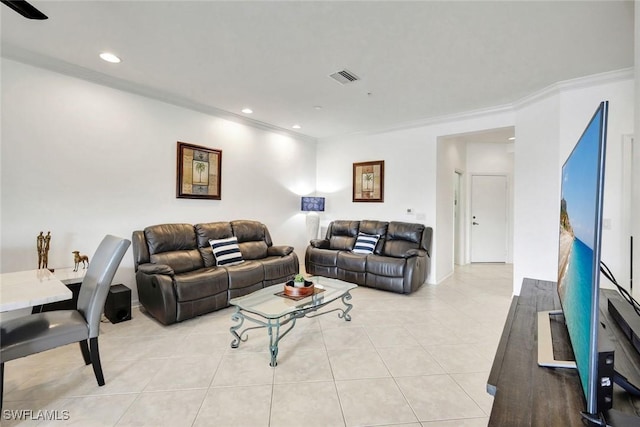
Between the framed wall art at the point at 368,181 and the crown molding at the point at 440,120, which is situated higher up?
the crown molding at the point at 440,120

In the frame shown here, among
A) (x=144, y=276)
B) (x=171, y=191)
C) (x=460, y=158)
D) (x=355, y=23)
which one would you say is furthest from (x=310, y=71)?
(x=460, y=158)

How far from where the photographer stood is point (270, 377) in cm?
210

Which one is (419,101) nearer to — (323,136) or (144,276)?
(323,136)

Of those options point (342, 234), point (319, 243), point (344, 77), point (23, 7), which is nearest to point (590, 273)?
point (23, 7)

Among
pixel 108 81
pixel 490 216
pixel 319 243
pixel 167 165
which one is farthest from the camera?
pixel 490 216

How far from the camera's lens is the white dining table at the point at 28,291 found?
1.47 meters

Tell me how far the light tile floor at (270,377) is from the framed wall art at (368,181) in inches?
102

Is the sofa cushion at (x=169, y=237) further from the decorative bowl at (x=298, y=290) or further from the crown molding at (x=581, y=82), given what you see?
the crown molding at (x=581, y=82)

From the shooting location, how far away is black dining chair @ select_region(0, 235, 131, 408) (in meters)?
1.69

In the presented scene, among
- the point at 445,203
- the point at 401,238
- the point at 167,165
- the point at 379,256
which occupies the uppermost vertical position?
the point at 167,165

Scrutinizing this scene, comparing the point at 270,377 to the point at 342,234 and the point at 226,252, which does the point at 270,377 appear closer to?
the point at 226,252

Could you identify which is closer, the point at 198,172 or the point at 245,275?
the point at 245,275

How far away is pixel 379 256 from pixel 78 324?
3.53 m

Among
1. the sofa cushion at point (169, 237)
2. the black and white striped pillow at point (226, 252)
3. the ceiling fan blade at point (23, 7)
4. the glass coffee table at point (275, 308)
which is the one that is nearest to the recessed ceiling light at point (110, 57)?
the ceiling fan blade at point (23, 7)
